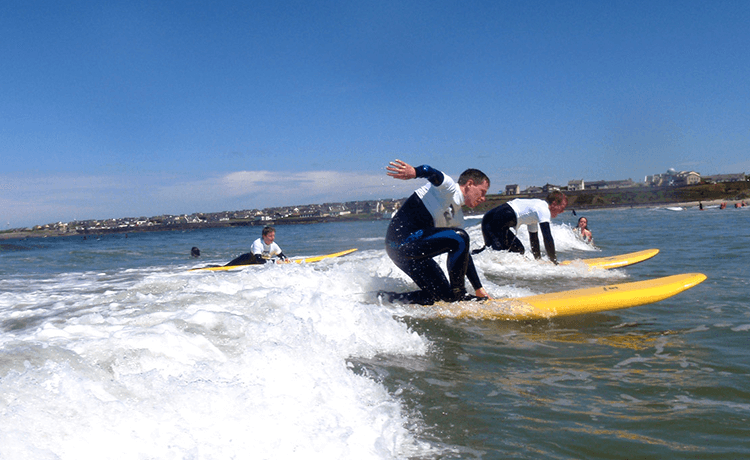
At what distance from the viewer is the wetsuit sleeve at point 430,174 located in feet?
15.8

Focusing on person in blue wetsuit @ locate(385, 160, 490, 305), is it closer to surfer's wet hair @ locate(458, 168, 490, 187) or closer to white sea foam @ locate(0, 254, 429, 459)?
surfer's wet hair @ locate(458, 168, 490, 187)

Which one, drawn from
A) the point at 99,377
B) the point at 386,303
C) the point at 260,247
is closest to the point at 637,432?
the point at 99,377

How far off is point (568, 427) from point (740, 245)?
490 inches

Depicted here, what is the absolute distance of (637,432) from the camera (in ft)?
7.99

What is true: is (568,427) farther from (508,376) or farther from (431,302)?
(431,302)

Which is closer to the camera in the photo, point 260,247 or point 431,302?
point 431,302

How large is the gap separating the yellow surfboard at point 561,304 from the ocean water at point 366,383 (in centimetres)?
13

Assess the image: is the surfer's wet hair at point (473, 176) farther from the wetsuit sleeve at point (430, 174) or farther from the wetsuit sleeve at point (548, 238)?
the wetsuit sleeve at point (548, 238)

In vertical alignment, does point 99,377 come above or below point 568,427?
above

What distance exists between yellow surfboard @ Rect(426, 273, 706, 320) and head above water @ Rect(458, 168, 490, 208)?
1202 mm

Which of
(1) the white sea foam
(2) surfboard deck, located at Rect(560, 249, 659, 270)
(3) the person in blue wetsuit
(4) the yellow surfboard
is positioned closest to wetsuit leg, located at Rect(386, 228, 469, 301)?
(3) the person in blue wetsuit

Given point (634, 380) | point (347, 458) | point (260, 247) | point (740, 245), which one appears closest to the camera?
point (347, 458)

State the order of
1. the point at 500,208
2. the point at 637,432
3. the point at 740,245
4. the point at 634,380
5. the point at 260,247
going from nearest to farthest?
the point at 637,432
the point at 634,380
the point at 500,208
the point at 260,247
the point at 740,245

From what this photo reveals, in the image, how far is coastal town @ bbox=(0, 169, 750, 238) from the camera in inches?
3095
